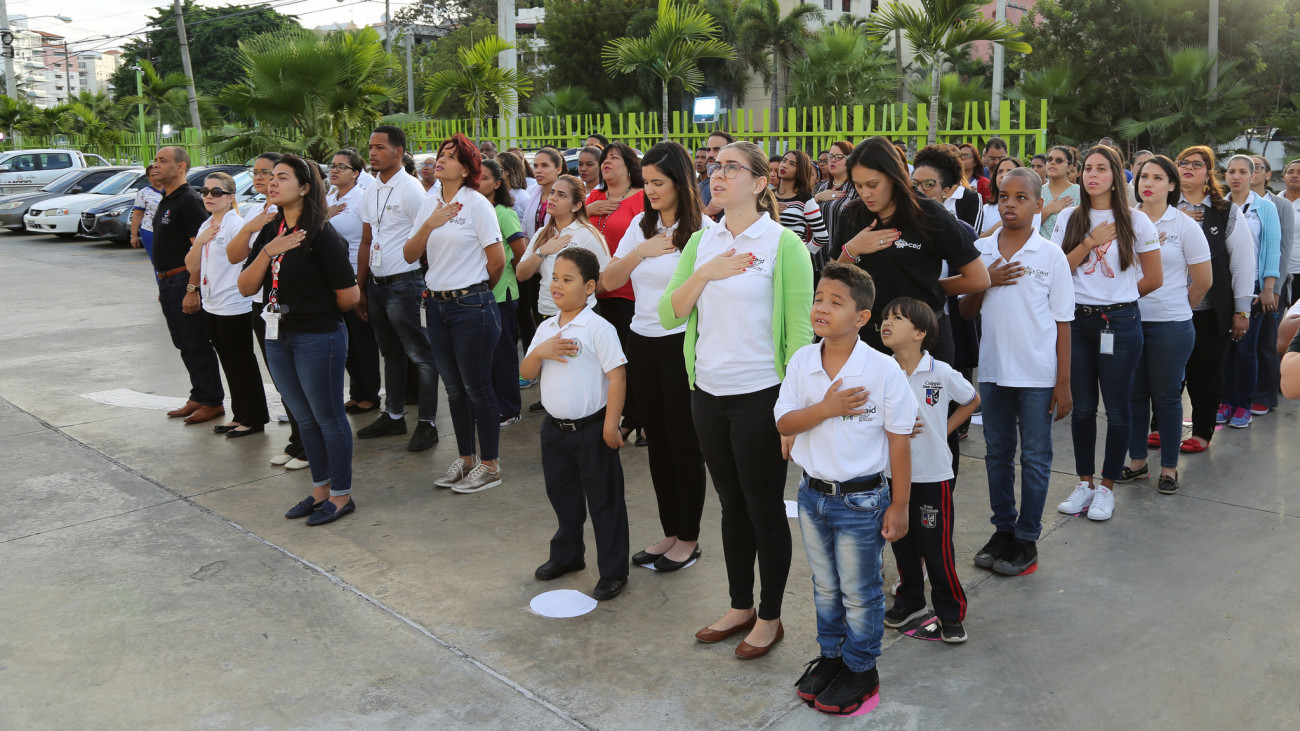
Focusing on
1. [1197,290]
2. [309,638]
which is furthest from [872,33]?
[309,638]

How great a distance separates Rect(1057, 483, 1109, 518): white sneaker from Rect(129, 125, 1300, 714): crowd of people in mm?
13

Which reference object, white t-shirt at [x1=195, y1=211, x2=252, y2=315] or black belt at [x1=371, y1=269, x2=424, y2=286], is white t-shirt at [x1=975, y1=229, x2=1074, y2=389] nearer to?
black belt at [x1=371, y1=269, x2=424, y2=286]

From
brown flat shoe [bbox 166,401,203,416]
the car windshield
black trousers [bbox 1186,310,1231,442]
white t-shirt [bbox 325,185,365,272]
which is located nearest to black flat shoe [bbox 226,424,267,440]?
brown flat shoe [bbox 166,401,203,416]

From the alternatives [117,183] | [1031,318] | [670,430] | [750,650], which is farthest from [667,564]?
[117,183]

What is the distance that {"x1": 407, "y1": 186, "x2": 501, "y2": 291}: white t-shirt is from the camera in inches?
215

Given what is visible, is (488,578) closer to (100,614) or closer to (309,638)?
(309,638)

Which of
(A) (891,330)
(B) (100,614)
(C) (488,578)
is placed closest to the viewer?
(A) (891,330)

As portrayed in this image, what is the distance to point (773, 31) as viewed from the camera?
40.4 m

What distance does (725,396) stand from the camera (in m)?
3.55

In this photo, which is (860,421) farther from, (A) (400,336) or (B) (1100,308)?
(A) (400,336)

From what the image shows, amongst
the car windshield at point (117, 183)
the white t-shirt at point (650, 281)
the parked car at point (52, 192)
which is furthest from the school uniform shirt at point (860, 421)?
the parked car at point (52, 192)

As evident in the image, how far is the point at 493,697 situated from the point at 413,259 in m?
2.91

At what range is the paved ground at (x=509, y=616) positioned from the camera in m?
3.36

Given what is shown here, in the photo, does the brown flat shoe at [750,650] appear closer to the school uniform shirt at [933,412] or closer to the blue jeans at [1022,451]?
the school uniform shirt at [933,412]
